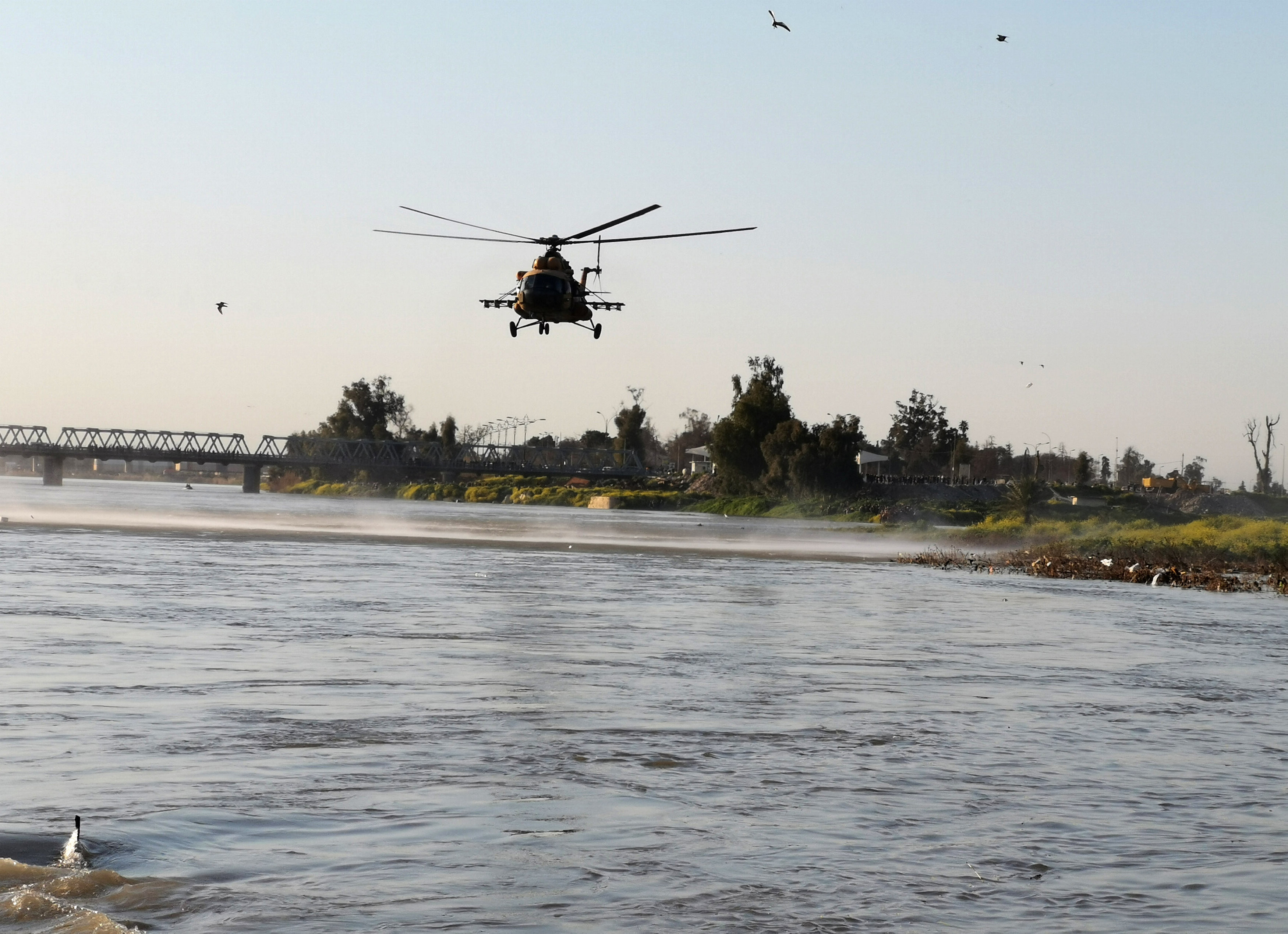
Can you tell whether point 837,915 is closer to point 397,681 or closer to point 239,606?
point 397,681

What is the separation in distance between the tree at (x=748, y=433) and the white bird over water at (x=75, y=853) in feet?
525

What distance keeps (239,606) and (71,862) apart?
21.3 meters

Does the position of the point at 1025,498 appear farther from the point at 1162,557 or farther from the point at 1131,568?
the point at 1131,568

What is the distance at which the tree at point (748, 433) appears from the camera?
171 meters

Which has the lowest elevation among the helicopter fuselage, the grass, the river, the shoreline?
the river

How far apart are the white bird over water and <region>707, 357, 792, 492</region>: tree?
525ft

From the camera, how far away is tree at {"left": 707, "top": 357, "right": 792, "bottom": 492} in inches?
6722

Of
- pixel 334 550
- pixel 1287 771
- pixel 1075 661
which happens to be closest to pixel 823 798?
pixel 1287 771

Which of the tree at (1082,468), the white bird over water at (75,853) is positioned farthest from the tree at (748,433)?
the white bird over water at (75,853)

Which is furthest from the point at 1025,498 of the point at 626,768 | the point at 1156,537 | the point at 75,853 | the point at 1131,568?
the point at 75,853

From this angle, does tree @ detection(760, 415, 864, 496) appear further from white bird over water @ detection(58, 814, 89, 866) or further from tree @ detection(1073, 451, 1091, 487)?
white bird over water @ detection(58, 814, 89, 866)

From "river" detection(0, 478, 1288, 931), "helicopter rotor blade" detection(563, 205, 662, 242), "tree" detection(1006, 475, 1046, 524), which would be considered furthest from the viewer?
"tree" detection(1006, 475, 1046, 524)

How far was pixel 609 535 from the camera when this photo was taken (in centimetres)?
8925

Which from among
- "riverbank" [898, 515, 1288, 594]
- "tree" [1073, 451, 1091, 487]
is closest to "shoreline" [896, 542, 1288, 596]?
"riverbank" [898, 515, 1288, 594]
